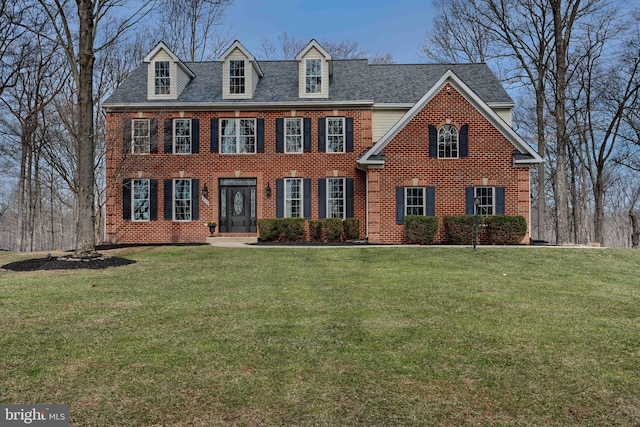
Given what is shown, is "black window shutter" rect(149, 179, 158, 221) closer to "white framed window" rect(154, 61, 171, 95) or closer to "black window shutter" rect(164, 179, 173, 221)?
"black window shutter" rect(164, 179, 173, 221)

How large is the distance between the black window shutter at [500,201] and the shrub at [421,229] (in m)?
2.56

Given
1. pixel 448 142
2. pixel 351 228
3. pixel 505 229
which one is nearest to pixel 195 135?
pixel 351 228

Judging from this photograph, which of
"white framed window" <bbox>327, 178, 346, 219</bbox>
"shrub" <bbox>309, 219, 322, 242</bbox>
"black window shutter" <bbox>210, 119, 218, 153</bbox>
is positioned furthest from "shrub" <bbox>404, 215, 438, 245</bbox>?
"black window shutter" <bbox>210, 119, 218, 153</bbox>

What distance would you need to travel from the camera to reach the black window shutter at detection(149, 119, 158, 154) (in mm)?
18594

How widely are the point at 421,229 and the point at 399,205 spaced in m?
1.29

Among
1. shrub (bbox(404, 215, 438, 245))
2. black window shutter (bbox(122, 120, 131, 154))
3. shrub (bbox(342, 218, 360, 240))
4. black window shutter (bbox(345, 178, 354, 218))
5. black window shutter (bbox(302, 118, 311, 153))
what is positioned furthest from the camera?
black window shutter (bbox(302, 118, 311, 153))

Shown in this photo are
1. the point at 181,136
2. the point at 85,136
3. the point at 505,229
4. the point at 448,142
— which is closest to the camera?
the point at 85,136

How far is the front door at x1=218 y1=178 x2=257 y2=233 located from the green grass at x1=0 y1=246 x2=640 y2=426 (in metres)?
10.2

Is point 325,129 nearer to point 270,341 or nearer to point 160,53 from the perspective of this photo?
point 160,53

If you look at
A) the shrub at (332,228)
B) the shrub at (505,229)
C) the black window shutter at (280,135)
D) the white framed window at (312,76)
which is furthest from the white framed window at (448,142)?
the black window shutter at (280,135)

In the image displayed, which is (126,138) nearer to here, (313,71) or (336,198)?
(313,71)

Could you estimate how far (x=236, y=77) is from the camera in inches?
753

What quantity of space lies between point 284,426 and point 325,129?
16.6 metres

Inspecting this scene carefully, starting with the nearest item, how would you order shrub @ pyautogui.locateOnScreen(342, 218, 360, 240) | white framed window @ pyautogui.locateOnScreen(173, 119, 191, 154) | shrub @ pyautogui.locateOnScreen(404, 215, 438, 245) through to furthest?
shrub @ pyautogui.locateOnScreen(404, 215, 438, 245) → shrub @ pyautogui.locateOnScreen(342, 218, 360, 240) → white framed window @ pyautogui.locateOnScreen(173, 119, 191, 154)
